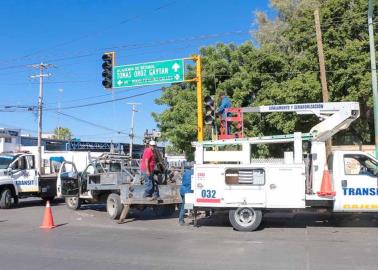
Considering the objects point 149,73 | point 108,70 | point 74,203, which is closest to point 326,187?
point 149,73

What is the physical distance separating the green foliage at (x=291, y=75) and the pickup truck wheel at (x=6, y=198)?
11.2 meters

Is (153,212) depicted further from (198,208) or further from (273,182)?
(273,182)

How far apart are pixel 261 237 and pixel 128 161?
8245 mm

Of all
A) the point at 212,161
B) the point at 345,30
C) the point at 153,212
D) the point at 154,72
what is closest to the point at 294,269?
the point at 212,161

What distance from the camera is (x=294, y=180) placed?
535 inches

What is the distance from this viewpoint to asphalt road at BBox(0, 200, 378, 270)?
941 cm

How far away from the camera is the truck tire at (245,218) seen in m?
13.9

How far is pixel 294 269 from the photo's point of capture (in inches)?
346

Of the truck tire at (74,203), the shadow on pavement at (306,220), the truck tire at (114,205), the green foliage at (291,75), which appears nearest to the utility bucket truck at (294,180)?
the shadow on pavement at (306,220)

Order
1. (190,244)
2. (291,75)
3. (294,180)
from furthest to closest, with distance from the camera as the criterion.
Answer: (291,75), (294,180), (190,244)

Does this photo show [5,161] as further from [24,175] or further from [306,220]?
[306,220]

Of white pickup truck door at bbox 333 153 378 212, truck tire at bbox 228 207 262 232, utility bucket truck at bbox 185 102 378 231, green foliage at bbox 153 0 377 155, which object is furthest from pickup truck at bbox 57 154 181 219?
green foliage at bbox 153 0 377 155

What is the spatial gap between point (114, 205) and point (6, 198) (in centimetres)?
680

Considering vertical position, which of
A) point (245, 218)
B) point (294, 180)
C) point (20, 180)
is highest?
point (20, 180)
